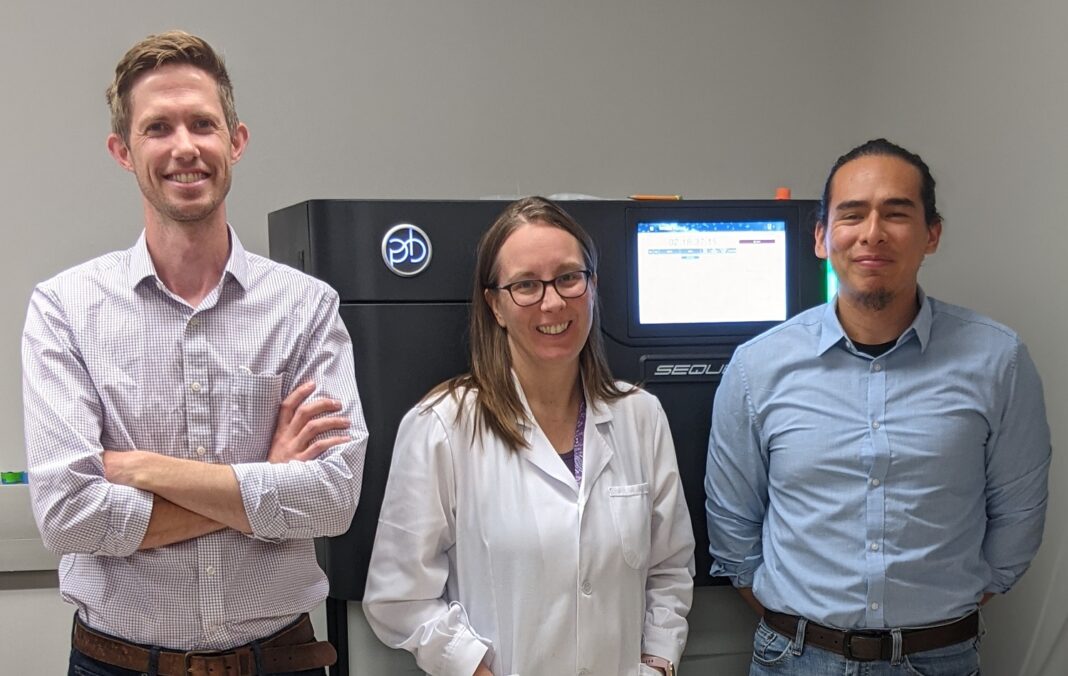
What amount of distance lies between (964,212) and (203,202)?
170cm

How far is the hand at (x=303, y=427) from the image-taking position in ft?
5.15

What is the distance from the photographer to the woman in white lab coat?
1.67 meters

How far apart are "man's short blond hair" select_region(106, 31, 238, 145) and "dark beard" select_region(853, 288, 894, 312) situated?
1.09m

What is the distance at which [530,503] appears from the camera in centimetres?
170

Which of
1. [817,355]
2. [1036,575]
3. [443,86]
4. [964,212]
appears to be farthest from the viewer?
[443,86]

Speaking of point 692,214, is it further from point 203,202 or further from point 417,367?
point 203,202

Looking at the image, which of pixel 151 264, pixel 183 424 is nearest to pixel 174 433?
pixel 183 424

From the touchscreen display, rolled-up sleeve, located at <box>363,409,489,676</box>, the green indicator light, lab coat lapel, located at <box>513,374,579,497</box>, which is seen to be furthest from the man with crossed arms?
the green indicator light

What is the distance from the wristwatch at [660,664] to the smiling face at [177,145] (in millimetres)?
1017

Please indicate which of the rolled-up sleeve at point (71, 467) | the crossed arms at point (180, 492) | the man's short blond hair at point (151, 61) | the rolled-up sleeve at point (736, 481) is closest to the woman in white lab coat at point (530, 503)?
the rolled-up sleeve at point (736, 481)

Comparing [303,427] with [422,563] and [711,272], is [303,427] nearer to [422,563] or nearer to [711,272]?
[422,563]

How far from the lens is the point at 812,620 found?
5.87 ft

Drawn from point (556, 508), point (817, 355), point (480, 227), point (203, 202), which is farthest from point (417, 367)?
point (817, 355)

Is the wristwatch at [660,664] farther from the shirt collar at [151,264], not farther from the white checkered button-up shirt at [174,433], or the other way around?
the shirt collar at [151,264]
